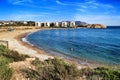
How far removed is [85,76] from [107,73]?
1134 millimetres

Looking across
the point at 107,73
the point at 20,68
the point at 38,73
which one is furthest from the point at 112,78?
the point at 20,68

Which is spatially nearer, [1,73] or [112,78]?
[1,73]

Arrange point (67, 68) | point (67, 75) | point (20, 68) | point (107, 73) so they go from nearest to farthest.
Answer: point (67, 75), point (67, 68), point (107, 73), point (20, 68)

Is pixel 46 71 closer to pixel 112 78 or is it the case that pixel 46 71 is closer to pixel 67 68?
pixel 67 68

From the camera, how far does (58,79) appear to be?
7.13 m

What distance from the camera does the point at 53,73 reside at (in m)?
7.48

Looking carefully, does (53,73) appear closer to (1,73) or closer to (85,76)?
(85,76)

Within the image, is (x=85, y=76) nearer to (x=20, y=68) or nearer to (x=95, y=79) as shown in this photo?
(x=95, y=79)

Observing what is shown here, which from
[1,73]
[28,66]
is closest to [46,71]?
[1,73]

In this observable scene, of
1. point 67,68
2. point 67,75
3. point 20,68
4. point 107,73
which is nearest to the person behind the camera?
point 67,75

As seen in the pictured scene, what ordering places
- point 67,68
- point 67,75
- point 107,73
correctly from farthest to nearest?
point 107,73, point 67,68, point 67,75

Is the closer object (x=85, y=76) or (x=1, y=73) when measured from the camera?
(x=1, y=73)

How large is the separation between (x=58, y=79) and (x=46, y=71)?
2.59ft

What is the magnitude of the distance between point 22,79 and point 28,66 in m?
1.86
